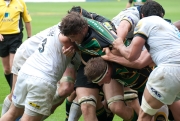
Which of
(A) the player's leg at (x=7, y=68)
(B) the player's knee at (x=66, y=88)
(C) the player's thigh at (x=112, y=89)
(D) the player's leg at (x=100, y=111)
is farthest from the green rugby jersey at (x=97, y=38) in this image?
(A) the player's leg at (x=7, y=68)

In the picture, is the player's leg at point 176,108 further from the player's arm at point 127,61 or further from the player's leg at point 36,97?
Answer: the player's leg at point 36,97

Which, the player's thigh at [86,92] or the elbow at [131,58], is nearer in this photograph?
the elbow at [131,58]

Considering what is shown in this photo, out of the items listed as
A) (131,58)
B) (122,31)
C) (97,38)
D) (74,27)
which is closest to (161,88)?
(131,58)

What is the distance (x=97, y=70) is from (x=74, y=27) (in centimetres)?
57

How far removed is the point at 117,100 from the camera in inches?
230

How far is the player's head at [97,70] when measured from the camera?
17.9 feet

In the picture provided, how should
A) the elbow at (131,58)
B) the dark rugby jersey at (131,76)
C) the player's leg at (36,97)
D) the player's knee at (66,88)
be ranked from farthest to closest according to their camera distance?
the player's knee at (66,88) → the dark rugby jersey at (131,76) → the player's leg at (36,97) → the elbow at (131,58)

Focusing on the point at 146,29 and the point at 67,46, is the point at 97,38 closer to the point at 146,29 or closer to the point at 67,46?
the point at 67,46

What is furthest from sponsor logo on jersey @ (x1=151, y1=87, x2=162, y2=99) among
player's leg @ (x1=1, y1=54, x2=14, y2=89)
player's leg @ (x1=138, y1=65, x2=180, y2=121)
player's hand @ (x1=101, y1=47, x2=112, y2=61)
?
player's leg @ (x1=1, y1=54, x2=14, y2=89)

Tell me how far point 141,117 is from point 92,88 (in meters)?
0.87

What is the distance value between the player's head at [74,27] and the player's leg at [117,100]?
0.83 meters

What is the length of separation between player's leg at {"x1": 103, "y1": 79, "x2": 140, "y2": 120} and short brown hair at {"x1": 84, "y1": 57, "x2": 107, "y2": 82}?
48 centimetres

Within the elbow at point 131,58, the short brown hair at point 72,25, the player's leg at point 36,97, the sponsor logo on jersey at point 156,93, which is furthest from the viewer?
the player's leg at point 36,97

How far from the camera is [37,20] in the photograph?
75.9 feet
